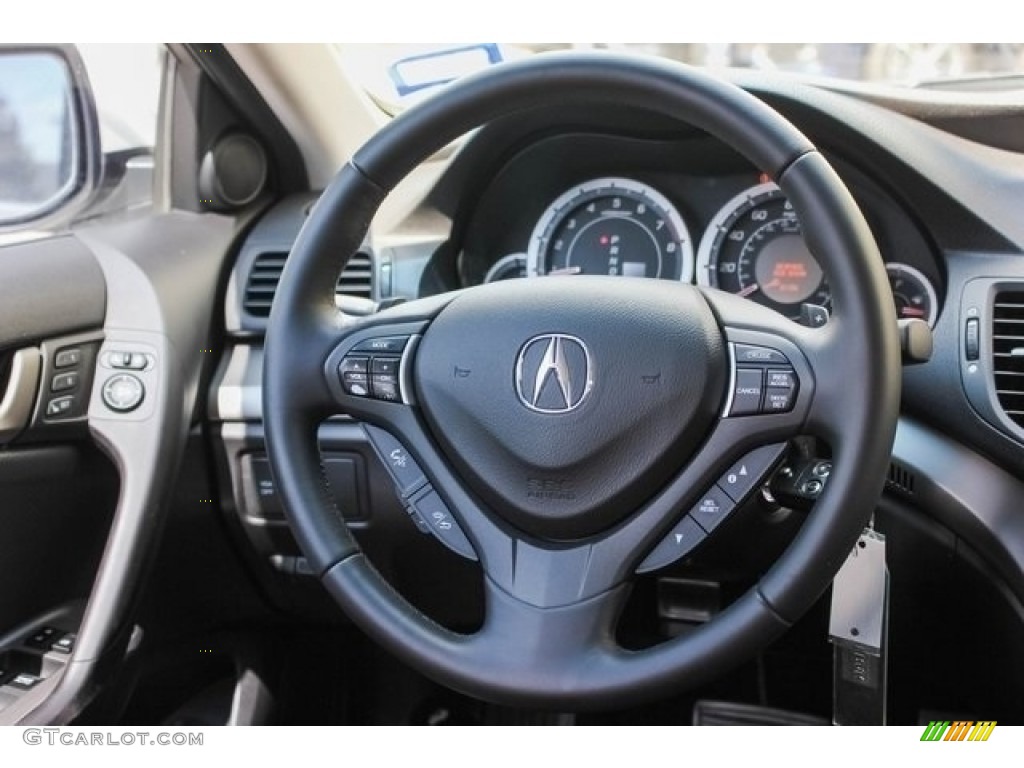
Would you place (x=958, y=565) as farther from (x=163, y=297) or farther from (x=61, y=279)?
(x=61, y=279)

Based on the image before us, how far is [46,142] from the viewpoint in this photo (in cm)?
164

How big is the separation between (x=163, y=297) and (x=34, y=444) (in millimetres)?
256

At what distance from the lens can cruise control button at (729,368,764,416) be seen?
3.18ft

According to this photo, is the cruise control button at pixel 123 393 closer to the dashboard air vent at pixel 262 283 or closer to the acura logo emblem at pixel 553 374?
the dashboard air vent at pixel 262 283

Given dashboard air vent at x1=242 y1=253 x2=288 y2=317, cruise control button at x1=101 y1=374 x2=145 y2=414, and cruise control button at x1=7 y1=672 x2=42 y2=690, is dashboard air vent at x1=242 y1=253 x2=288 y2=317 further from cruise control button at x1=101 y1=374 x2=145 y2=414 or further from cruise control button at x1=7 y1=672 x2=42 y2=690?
cruise control button at x1=7 y1=672 x2=42 y2=690

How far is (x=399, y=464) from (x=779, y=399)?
0.39 meters

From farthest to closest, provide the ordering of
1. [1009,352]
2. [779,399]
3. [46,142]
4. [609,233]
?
[46,142]
[609,233]
[1009,352]
[779,399]

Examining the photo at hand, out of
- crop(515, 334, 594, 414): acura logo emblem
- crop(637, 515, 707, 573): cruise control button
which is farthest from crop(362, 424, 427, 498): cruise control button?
crop(637, 515, 707, 573): cruise control button

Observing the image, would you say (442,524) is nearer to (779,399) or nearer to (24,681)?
(779,399)

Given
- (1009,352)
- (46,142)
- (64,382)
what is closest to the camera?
(1009,352)

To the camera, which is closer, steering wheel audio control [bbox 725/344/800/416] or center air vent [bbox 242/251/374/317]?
steering wheel audio control [bbox 725/344/800/416]

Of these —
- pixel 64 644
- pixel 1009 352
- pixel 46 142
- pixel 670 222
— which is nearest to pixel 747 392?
pixel 1009 352

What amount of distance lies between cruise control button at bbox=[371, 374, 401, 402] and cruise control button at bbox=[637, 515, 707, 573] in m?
0.30

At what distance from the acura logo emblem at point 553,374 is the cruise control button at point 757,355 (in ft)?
0.47
